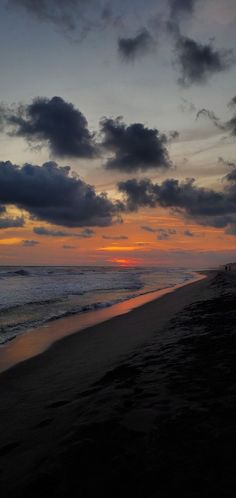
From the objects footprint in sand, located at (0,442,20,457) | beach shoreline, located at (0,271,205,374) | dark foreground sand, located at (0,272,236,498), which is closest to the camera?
dark foreground sand, located at (0,272,236,498)

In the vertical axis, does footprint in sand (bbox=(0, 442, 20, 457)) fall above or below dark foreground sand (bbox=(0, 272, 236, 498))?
below

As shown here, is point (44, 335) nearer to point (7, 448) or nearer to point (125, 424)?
point (7, 448)

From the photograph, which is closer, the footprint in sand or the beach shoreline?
the footprint in sand

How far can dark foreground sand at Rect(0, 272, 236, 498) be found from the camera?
154 inches

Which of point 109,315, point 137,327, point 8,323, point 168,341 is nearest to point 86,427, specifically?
point 168,341

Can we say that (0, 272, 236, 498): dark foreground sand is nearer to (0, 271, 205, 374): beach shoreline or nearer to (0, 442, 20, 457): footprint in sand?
(0, 442, 20, 457): footprint in sand

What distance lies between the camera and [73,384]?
26.9 ft

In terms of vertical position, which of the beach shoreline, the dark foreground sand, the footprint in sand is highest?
the dark foreground sand

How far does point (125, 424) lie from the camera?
17.6ft

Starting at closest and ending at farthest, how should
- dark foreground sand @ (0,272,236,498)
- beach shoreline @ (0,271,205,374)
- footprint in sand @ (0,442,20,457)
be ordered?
dark foreground sand @ (0,272,236,498) < footprint in sand @ (0,442,20,457) < beach shoreline @ (0,271,205,374)

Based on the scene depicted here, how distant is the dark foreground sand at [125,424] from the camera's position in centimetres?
390

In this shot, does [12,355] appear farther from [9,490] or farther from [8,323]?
[9,490]

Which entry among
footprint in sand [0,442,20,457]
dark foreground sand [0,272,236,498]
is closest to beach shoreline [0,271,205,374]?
dark foreground sand [0,272,236,498]

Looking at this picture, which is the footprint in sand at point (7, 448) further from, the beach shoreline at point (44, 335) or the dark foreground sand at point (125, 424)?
the beach shoreline at point (44, 335)
